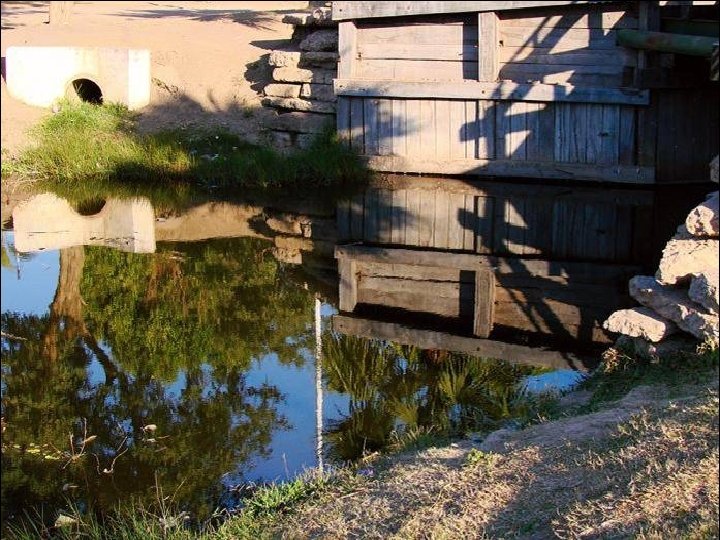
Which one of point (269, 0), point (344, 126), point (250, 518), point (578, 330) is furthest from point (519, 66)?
point (269, 0)

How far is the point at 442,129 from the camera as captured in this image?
1557 cm

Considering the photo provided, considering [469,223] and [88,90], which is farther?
[88,90]

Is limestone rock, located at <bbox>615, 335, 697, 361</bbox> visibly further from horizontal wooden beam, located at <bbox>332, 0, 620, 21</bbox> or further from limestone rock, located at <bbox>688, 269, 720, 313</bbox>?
horizontal wooden beam, located at <bbox>332, 0, 620, 21</bbox>

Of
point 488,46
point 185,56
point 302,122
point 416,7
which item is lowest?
point 302,122

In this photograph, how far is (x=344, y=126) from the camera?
634 inches

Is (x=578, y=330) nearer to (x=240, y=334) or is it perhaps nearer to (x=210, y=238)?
(x=240, y=334)

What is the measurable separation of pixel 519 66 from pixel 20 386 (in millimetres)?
9203

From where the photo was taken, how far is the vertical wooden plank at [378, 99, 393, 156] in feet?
51.7

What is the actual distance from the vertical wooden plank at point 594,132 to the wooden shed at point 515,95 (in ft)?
0.05

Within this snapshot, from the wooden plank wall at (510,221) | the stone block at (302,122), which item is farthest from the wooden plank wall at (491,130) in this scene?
the wooden plank wall at (510,221)

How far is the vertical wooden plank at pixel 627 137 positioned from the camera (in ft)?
47.9

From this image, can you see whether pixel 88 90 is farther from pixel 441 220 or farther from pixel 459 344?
pixel 459 344

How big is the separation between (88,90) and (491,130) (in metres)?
7.68

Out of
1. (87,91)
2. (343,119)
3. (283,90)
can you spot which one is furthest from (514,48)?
(87,91)
